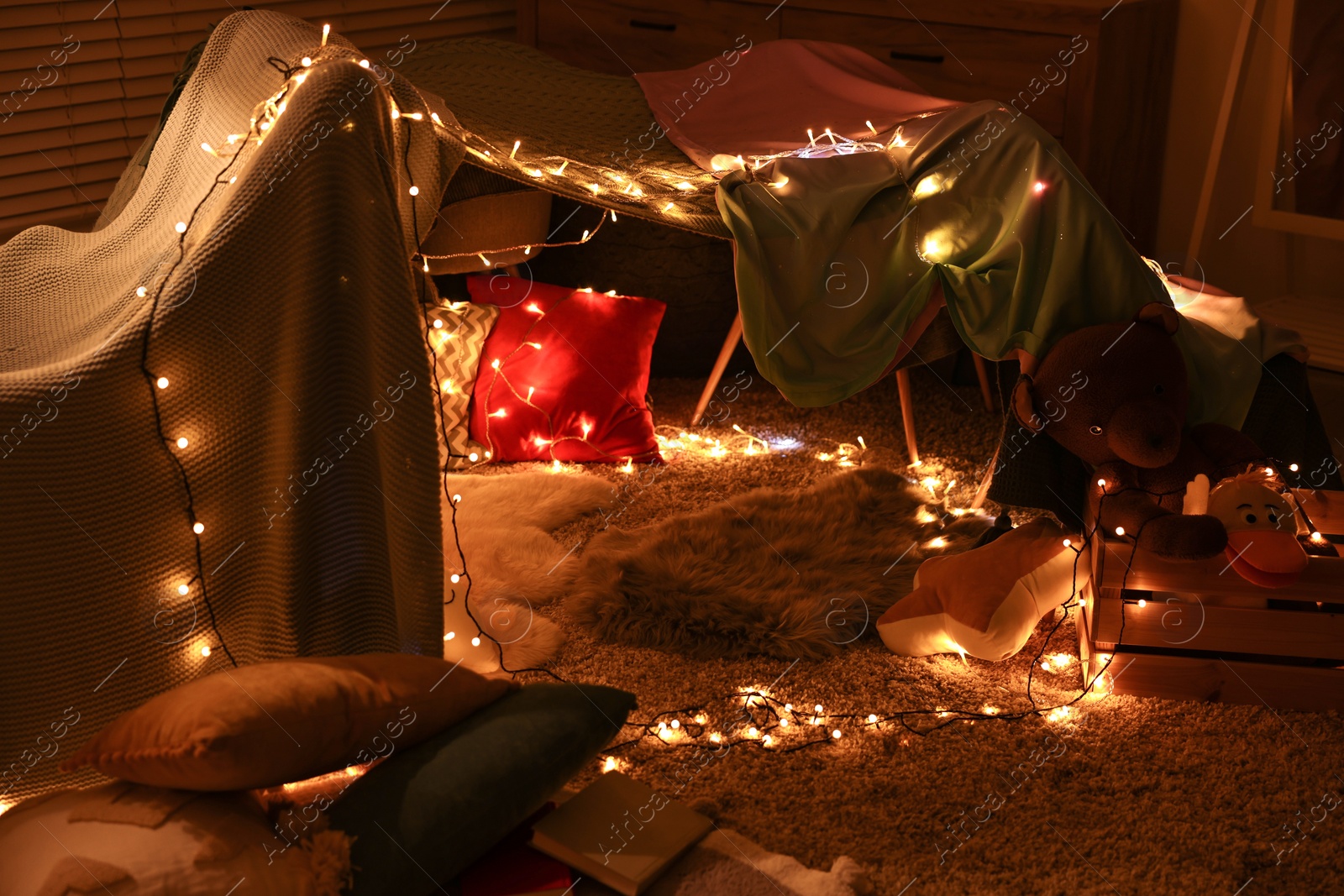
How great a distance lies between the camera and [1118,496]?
5.53 feet

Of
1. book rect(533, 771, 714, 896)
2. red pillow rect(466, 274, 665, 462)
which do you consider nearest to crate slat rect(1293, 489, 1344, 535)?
book rect(533, 771, 714, 896)

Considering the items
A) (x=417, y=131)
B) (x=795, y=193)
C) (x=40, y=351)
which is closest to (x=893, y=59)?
(x=795, y=193)

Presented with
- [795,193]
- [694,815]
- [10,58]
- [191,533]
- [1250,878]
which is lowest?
[1250,878]

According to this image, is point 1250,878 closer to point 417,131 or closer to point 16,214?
point 417,131

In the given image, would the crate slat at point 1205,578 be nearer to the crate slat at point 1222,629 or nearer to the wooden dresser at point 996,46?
the crate slat at point 1222,629

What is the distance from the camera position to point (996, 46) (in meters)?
2.82

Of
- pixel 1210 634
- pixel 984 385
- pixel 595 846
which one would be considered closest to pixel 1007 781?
pixel 1210 634

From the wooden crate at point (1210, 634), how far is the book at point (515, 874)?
2.97ft

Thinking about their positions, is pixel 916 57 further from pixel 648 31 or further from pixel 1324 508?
pixel 1324 508

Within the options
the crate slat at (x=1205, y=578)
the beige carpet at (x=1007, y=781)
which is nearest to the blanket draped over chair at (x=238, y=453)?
the beige carpet at (x=1007, y=781)

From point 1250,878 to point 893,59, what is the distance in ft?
7.45

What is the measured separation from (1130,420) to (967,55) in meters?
1.55

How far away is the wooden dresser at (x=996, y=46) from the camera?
274 cm

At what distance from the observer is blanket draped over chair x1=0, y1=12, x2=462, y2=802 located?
1288 millimetres
